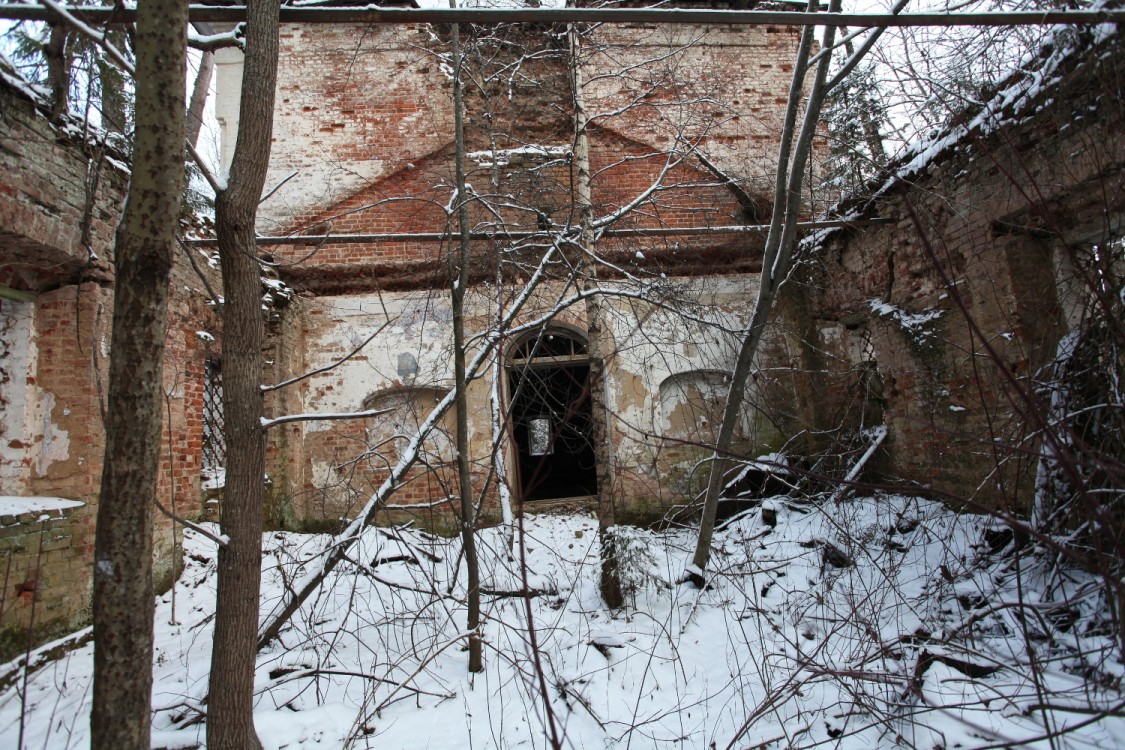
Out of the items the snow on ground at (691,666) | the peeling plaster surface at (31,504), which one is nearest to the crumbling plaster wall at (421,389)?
the snow on ground at (691,666)

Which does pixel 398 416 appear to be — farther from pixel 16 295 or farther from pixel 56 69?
pixel 56 69

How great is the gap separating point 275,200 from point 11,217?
16.6ft

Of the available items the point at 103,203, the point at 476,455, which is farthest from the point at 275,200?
the point at 476,455

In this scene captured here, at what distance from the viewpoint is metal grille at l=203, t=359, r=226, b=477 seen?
727 centimetres

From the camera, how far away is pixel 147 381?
191 cm

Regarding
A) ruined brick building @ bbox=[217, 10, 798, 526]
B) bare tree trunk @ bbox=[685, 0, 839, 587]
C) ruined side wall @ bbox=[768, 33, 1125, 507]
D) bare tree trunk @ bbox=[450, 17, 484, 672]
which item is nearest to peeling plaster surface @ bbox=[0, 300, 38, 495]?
ruined brick building @ bbox=[217, 10, 798, 526]

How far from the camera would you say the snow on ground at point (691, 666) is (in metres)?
2.94

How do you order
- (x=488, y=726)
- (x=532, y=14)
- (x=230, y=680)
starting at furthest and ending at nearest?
(x=488, y=726) < (x=532, y=14) < (x=230, y=680)

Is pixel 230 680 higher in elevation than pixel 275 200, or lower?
lower

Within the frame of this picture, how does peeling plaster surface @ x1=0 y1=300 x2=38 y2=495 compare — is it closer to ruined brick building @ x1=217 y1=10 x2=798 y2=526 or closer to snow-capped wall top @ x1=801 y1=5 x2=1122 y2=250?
ruined brick building @ x1=217 y1=10 x2=798 y2=526

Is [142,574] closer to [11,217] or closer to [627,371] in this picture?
[11,217]

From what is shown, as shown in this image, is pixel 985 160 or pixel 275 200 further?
pixel 275 200

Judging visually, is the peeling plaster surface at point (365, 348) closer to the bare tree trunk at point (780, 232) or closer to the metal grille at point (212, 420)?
the metal grille at point (212, 420)

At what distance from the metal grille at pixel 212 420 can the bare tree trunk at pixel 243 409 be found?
5.03 meters
